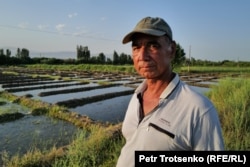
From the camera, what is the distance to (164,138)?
115 cm

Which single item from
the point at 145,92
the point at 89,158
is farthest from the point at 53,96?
the point at 145,92

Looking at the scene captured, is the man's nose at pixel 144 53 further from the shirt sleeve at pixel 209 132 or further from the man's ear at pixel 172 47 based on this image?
the shirt sleeve at pixel 209 132

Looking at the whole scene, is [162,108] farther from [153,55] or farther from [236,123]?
[236,123]

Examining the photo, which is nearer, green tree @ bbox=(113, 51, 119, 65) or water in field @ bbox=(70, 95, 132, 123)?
water in field @ bbox=(70, 95, 132, 123)

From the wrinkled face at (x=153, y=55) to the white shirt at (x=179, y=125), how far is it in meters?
0.09

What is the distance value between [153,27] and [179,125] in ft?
1.49

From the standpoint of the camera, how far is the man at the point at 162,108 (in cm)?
110

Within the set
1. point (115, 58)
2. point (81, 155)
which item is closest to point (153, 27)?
point (81, 155)

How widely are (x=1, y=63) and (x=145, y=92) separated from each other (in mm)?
44762

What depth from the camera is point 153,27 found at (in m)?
1.25

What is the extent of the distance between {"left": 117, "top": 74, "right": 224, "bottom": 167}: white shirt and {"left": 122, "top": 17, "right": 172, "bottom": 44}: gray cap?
9.1 inches

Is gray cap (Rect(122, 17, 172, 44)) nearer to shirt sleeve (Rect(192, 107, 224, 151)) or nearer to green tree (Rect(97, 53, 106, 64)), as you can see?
shirt sleeve (Rect(192, 107, 224, 151))

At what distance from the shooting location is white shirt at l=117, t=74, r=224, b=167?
108cm

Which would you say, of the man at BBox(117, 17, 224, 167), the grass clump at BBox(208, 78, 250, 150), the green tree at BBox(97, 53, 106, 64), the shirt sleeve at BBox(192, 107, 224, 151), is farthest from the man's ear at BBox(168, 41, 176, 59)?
the green tree at BBox(97, 53, 106, 64)
